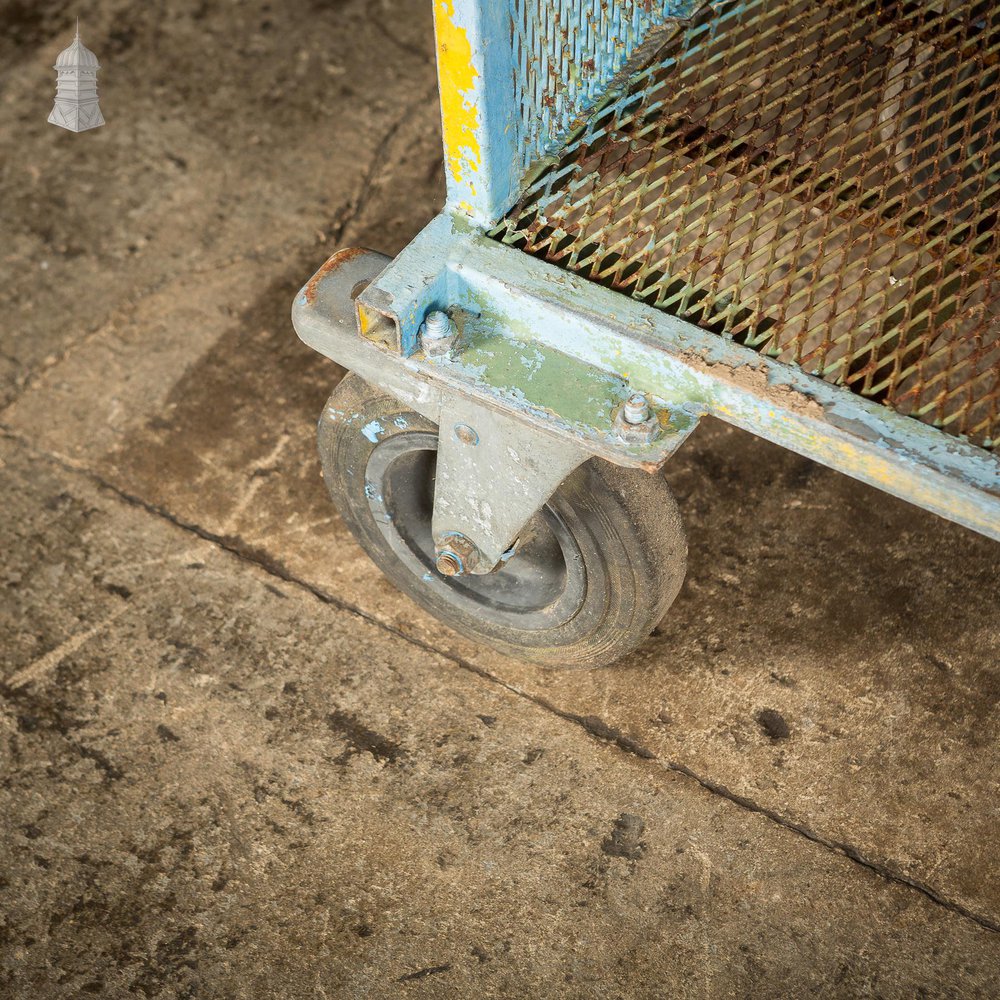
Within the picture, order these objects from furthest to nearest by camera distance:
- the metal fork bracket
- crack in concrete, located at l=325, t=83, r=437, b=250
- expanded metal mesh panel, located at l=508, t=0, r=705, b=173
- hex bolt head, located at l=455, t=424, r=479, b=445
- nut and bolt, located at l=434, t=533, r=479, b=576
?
1. crack in concrete, located at l=325, t=83, r=437, b=250
2. nut and bolt, located at l=434, t=533, r=479, b=576
3. hex bolt head, located at l=455, t=424, r=479, b=445
4. expanded metal mesh panel, located at l=508, t=0, r=705, b=173
5. the metal fork bracket

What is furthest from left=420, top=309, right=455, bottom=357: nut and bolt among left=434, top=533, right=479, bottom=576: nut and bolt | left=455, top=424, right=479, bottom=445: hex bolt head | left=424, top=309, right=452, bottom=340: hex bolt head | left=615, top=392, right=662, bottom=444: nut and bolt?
left=434, top=533, right=479, bottom=576: nut and bolt

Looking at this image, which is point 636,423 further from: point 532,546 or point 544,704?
point 544,704

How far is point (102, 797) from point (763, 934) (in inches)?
45.5

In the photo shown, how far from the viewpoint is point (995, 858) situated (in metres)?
2.09

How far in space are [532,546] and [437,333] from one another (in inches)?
25.7

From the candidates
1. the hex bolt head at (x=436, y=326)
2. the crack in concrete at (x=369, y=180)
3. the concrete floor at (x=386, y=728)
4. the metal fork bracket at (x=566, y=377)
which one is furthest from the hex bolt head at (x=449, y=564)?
the crack in concrete at (x=369, y=180)

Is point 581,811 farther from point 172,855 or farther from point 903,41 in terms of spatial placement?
point 903,41

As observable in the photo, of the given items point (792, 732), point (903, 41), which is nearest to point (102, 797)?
point (792, 732)

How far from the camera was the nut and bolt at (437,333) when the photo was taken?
1.69 m

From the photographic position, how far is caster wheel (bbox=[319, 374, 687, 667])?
1889 mm

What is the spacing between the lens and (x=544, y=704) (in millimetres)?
2293

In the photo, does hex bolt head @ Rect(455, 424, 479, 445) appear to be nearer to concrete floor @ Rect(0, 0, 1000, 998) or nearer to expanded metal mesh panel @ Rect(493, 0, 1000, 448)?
expanded metal mesh panel @ Rect(493, 0, 1000, 448)

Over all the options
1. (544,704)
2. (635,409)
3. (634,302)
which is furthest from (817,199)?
(544,704)

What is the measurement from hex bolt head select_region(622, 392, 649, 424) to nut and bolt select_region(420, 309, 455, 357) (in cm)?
26
